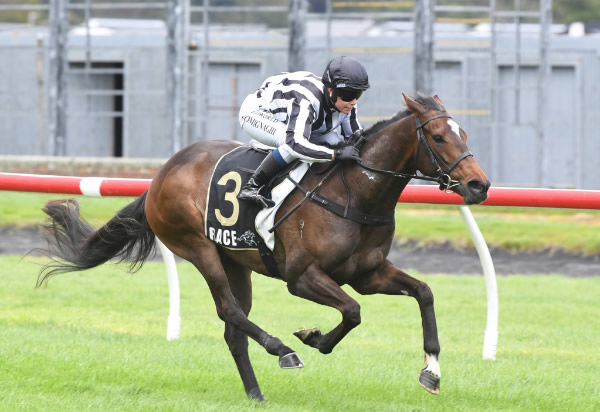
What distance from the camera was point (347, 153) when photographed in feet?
16.0

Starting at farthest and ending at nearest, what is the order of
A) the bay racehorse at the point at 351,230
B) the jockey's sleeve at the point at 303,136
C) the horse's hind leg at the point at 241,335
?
the horse's hind leg at the point at 241,335
the jockey's sleeve at the point at 303,136
the bay racehorse at the point at 351,230

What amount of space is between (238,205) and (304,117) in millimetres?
609

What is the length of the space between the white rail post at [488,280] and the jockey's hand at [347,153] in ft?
4.17

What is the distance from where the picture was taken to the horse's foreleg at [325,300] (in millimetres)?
4742

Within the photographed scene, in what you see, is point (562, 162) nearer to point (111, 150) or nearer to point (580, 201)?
point (111, 150)

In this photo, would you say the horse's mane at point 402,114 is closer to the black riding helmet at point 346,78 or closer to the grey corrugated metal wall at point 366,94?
the black riding helmet at point 346,78

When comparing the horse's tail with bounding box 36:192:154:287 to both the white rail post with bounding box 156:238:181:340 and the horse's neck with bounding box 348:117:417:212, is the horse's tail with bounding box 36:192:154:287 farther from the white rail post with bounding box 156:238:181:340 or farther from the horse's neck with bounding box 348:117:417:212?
the horse's neck with bounding box 348:117:417:212

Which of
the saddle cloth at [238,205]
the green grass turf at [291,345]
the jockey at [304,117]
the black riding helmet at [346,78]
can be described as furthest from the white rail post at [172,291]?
the black riding helmet at [346,78]

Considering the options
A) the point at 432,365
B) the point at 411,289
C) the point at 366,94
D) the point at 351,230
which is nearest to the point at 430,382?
the point at 432,365

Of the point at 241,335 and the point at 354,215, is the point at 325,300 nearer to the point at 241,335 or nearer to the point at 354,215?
the point at 354,215

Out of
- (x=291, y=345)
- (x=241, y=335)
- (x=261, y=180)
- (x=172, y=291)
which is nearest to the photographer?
(x=261, y=180)

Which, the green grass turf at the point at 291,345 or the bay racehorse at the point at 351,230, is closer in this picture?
the bay racehorse at the point at 351,230

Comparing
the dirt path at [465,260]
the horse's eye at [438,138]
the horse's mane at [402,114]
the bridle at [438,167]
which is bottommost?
the dirt path at [465,260]

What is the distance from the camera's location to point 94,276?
10.5 m
